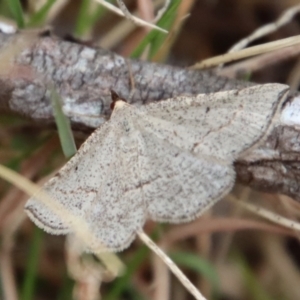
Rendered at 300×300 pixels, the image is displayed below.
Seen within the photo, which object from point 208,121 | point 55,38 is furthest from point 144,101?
point 55,38

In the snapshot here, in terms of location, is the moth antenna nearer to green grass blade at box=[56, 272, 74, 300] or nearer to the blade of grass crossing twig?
the blade of grass crossing twig

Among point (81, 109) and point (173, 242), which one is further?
point (173, 242)

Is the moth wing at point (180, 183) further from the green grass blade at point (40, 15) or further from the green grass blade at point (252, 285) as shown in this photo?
the green grass blade at point (252, 285)

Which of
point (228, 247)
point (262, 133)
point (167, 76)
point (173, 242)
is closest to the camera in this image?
point (262, 133)

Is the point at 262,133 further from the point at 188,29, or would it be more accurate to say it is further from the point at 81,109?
the point at 188,29

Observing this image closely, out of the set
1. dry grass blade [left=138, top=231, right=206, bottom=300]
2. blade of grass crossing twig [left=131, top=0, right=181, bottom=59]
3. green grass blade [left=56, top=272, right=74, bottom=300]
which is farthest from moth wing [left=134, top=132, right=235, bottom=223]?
green grass blade [left=56, top=272, right=74, bottom=300]

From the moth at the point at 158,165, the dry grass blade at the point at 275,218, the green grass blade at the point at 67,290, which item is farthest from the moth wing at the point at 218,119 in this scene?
the green grass blade at the point at 67,290
